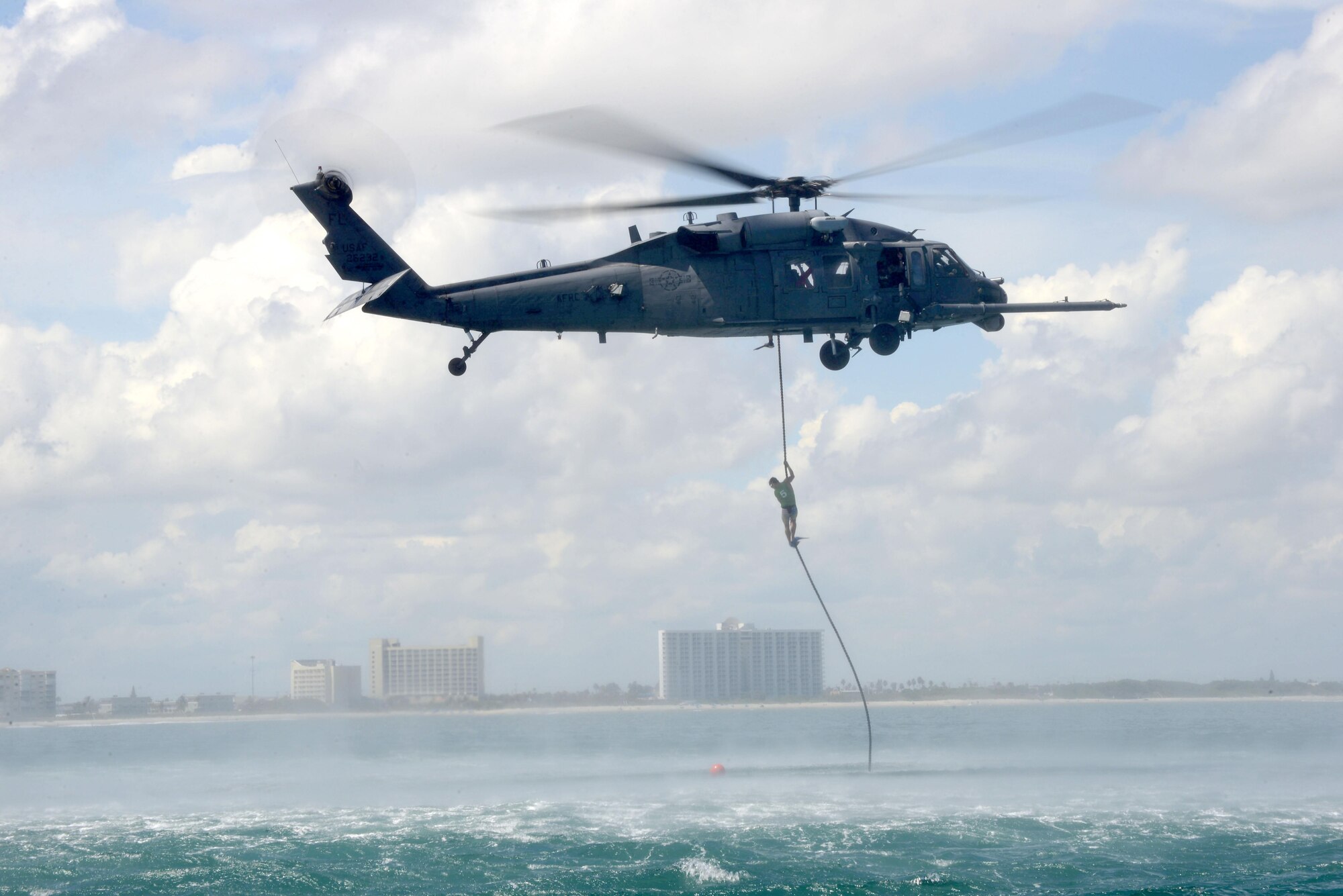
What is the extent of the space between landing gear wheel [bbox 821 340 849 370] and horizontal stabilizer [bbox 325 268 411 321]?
7909 mm

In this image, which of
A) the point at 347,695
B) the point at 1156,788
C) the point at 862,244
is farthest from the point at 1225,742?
the point at 347,695

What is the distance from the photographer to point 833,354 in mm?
22312

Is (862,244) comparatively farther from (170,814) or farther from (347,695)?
(347,695)

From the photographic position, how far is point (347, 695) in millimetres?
186500

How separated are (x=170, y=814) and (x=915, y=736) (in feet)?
264

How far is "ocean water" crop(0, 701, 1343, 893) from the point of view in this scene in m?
37.8

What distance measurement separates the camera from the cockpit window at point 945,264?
2152 centimetres

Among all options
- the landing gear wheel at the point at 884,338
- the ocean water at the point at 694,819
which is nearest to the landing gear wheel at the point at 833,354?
the landing gear wheel at the point at 884,338

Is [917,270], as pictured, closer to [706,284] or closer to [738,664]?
[706,284]

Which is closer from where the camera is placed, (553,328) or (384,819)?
(553,328)

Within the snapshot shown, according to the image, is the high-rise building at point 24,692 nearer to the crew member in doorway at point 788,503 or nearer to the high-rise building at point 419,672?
the high-rise building at point 419,672

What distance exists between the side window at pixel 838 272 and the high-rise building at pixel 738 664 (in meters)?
150

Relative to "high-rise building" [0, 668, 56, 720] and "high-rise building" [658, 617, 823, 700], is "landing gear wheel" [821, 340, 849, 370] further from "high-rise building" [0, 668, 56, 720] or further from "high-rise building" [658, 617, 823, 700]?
"high-rise building" [0, 668, 56, 720]

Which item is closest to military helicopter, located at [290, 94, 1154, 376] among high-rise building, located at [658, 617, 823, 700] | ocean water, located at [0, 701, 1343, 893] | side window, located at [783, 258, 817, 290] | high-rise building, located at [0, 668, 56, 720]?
side window, located at [783, 258, 817, 290]
